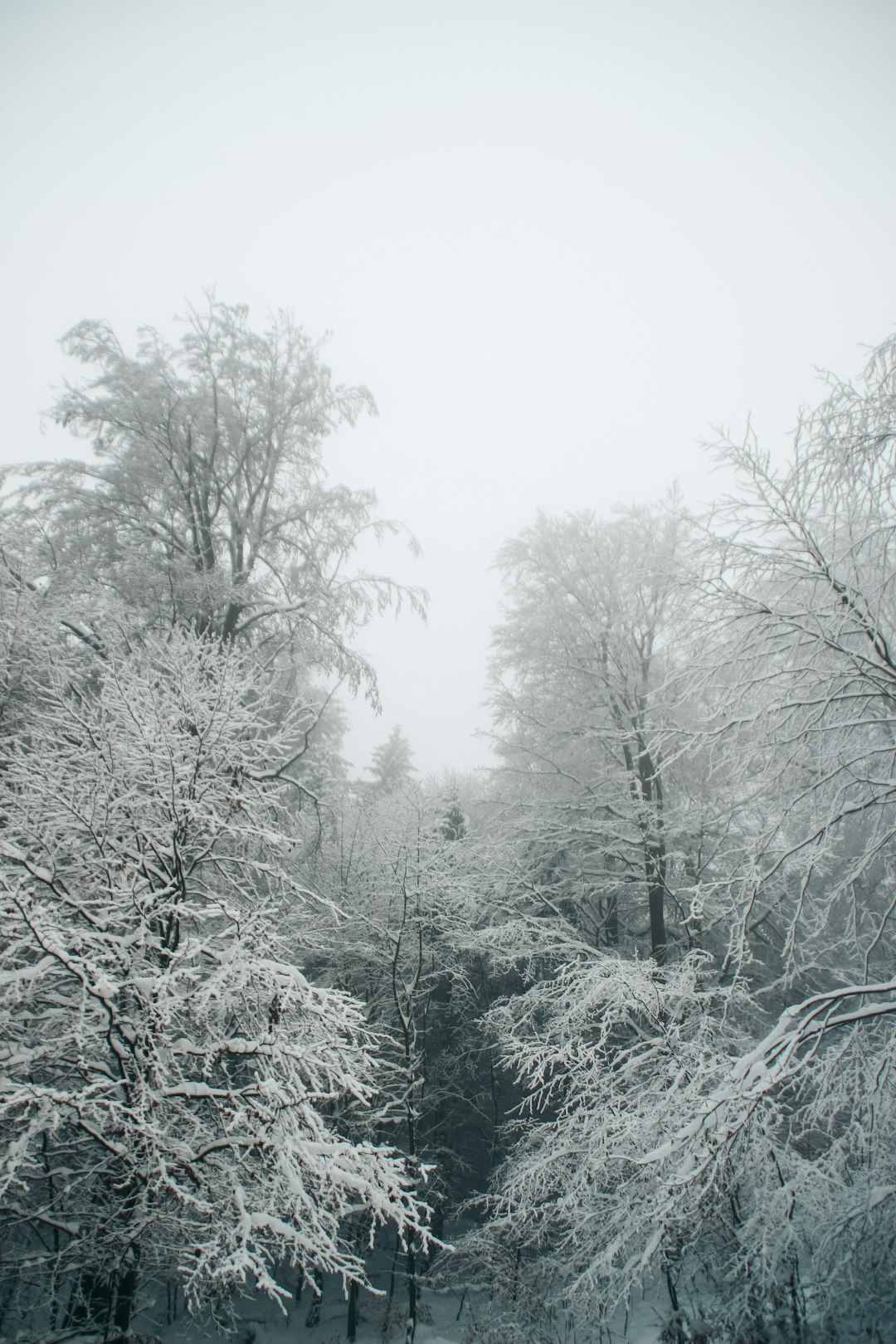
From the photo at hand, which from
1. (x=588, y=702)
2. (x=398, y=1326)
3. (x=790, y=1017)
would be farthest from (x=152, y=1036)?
(x=398, y=1326)

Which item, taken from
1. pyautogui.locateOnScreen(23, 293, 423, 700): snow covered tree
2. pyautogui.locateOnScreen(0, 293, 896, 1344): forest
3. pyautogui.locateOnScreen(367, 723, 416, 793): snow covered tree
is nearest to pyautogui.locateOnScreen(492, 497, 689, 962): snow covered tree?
pyautogui.locateOnScreen(0, 293, 896, 1344): forest

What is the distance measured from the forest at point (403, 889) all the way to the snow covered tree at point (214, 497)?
0.06m

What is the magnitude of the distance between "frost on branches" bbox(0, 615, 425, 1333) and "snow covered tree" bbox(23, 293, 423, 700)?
2.07 metres

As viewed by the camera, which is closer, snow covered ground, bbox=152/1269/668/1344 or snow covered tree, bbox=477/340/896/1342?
snow covered tree, bbox=477/340/896/1342

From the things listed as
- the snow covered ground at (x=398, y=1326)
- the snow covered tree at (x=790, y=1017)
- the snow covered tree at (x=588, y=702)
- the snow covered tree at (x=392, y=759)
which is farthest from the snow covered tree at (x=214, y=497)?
the snow covered tree at (x=392, y=759)

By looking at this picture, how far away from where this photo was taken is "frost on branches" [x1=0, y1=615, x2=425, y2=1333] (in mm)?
3781

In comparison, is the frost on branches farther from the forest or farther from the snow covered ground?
the snow covered ground

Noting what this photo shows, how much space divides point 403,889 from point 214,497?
673 cm

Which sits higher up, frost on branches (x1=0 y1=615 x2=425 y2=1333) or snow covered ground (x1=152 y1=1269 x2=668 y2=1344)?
frost on branches (x1=0 y1=615 x2=425 y2=1333)

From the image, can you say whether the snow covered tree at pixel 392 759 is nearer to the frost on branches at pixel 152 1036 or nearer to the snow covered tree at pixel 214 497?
the snow covered tree at pixel 214 497

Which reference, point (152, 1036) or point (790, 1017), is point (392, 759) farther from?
point (790, 1017)

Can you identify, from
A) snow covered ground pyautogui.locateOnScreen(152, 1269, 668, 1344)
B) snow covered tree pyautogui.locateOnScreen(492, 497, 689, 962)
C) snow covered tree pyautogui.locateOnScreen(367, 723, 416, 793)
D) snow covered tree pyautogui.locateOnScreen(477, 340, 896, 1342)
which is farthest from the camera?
snow covered tree pyautogui.locateOnScreen(367, 723, 416, 793)

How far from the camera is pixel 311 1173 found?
421 centimetres

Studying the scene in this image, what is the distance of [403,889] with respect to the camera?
945 centimetres
